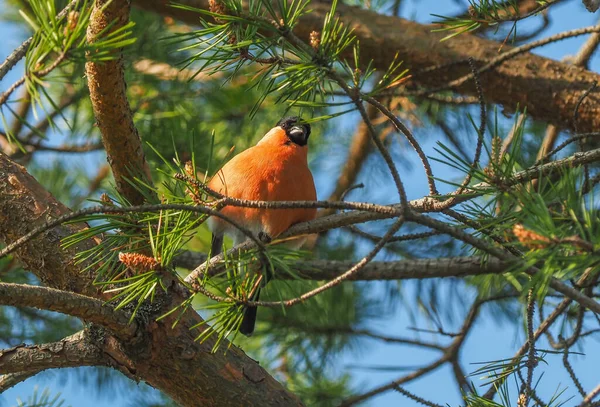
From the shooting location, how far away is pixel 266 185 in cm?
249

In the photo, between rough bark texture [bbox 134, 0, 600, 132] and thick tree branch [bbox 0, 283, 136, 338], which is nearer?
thick tree branch [bbox 0, 283, 136, 338]

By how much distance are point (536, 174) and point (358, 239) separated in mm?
2387

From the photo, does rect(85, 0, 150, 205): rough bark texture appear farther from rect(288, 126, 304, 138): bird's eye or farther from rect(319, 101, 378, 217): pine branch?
rect(319, 101, 378, 217): pine branch

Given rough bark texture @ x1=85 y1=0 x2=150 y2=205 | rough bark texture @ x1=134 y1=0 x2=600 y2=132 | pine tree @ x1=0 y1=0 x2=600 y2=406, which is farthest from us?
rough bark texture @ x1=134 y1=0 x2=600 y2=132

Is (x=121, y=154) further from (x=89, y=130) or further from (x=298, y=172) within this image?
(x=89, y=130)

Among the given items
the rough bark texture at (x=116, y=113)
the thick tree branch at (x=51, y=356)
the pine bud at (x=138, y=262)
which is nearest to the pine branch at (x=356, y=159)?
the rough bark texture at (x=116, y=113)

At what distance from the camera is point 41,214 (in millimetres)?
1876

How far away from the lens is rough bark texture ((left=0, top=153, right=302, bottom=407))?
180 centimetres

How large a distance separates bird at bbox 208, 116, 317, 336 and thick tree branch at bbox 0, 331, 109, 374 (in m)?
0.65

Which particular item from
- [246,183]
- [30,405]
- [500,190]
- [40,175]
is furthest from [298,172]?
[40,175]

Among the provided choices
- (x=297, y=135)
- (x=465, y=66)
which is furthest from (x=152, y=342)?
(x=465, y=66)

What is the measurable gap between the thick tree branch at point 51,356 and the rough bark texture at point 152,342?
0.04 m

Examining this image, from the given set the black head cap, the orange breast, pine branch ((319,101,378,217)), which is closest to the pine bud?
the orange breast

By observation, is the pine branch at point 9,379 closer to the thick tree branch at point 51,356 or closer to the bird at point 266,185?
the thick tree branch at point 51,356
